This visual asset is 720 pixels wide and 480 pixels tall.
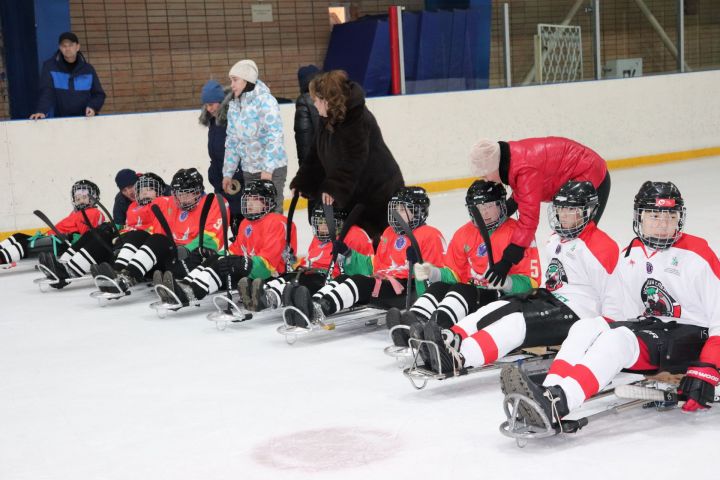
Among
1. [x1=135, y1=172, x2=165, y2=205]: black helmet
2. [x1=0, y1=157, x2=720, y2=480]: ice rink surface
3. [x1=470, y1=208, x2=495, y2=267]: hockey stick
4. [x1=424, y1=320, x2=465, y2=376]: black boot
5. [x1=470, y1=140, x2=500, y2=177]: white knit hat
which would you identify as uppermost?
[x1=470, y1=140, x2=500, y2=177]: white knit hat

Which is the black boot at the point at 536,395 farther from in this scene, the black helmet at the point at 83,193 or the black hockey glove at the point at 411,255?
the black helmet at the point at 83,193

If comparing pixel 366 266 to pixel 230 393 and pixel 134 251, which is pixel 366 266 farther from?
pixel 134 251

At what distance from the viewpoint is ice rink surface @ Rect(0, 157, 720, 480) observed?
10.4 feet

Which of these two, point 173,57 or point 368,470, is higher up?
point 173,57

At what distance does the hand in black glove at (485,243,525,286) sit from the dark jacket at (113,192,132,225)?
152 inches

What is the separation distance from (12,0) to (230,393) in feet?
24.7

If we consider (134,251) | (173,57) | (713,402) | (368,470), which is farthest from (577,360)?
(173,57)

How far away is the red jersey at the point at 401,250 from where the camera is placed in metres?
4.86

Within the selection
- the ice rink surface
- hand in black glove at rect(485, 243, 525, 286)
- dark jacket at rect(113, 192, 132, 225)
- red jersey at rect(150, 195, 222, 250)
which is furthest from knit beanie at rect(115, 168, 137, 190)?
hand in black glove at rect(485, 243, 525, 286)

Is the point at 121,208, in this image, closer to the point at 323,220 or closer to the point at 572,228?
the point at 323,220

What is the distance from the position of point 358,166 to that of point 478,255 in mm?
1167

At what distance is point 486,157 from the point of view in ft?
14.2

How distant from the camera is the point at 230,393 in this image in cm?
417

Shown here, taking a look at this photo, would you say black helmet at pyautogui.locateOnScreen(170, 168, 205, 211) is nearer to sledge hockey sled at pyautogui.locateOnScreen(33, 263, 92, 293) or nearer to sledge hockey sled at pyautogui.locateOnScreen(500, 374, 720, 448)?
sledge hockey sled at pyautogui.locateOnScreen(33, 263, 92, 293)
